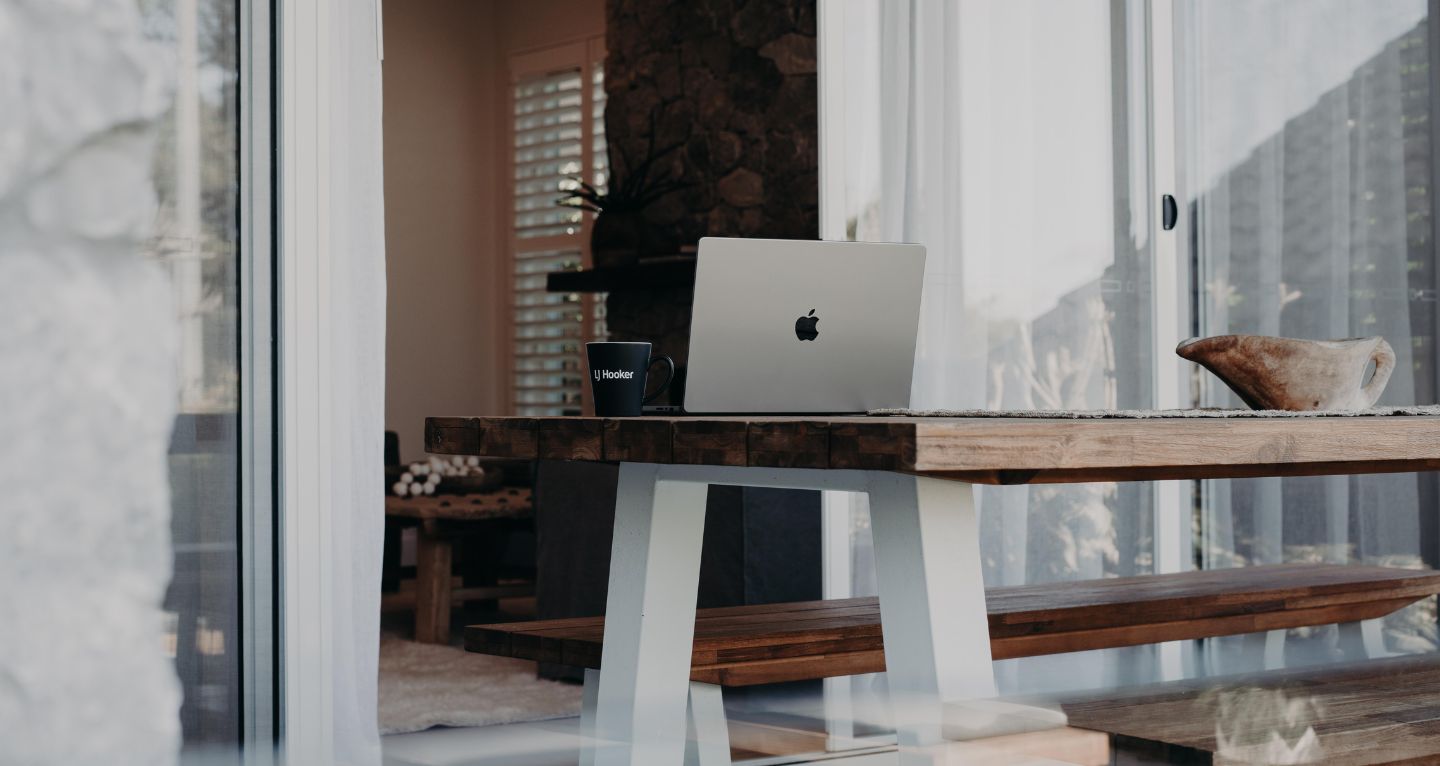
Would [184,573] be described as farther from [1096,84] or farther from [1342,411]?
[1096,84]

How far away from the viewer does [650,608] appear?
5.90 feet

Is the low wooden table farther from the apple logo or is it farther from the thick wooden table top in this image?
the thick wooden table top

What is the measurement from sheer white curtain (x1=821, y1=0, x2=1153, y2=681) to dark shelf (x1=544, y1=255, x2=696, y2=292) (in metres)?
1.62

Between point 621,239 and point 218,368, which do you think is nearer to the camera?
point 218,368

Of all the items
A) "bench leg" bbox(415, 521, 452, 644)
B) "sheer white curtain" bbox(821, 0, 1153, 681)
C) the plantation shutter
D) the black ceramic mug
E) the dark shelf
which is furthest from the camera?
the plantation shutter

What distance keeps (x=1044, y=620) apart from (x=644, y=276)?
3.60 meters

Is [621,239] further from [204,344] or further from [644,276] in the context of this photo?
[204,344]

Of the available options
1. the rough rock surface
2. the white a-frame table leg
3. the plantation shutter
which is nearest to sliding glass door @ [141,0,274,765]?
the white a-frame table leg

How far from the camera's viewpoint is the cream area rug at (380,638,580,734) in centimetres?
338

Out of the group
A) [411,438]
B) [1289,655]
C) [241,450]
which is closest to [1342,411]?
[241,450]

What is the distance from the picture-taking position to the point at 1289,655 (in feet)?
13.0

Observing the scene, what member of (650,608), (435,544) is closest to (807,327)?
(650,608)


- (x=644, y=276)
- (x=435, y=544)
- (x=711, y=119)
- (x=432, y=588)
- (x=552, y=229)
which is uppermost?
(x=711, y=119)

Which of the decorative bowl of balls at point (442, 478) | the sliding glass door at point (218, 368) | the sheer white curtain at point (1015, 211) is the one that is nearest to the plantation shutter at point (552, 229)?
the decorative bowl of balls at point (442, 478)
